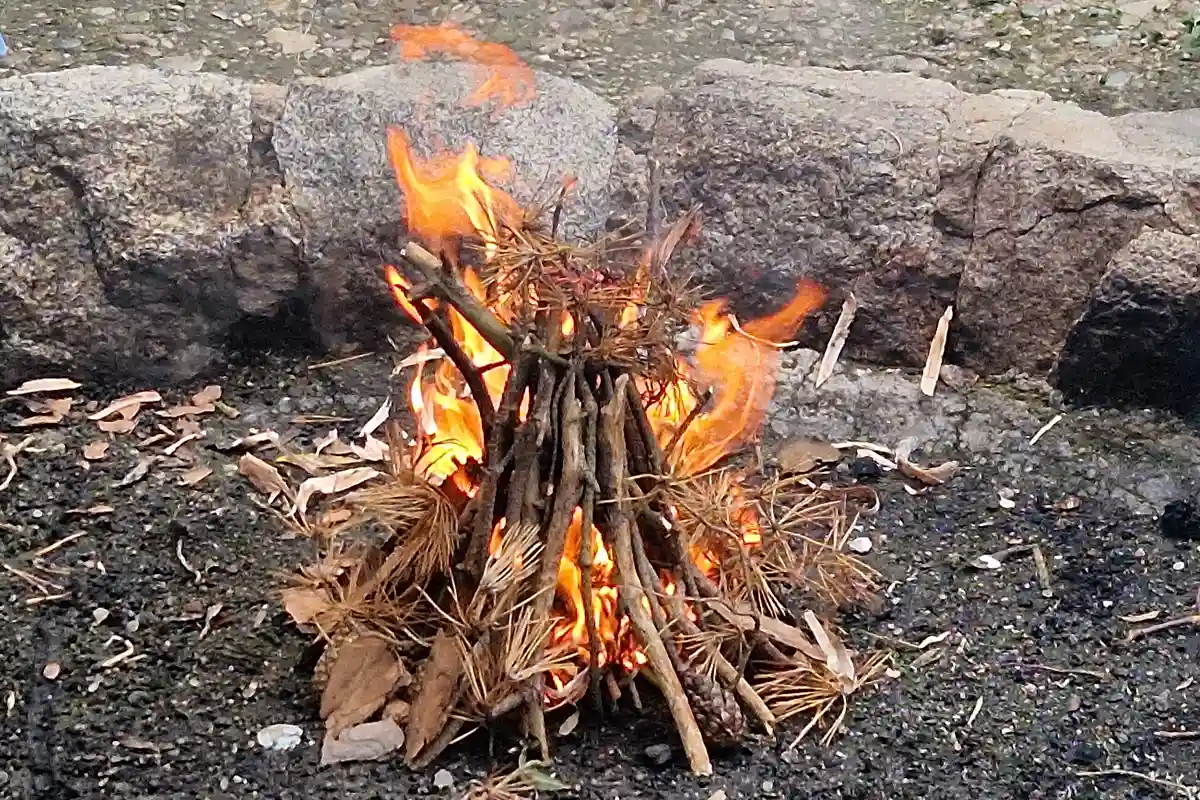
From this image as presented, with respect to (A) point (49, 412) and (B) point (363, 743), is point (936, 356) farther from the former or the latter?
(A) point (49, 412)

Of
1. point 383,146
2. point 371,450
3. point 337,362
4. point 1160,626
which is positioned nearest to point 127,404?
point 337,362

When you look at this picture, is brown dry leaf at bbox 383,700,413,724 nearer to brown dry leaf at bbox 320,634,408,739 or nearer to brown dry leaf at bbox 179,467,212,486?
brown dry leaf at bbox 320,634,408,739

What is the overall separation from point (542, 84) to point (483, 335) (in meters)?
1.02

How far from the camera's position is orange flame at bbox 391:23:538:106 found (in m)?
2.64

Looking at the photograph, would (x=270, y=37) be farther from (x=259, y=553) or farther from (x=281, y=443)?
(x=259, y=553)

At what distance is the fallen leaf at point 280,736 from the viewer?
1878 mm

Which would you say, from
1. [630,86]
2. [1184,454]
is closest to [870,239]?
[1184,454]

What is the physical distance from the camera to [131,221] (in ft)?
8.44

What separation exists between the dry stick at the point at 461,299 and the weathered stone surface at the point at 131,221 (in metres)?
0.95

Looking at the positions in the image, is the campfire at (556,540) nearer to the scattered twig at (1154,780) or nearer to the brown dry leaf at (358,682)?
the brown dry leaf at (358,682)

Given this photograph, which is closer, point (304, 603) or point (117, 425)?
point (304, 603)

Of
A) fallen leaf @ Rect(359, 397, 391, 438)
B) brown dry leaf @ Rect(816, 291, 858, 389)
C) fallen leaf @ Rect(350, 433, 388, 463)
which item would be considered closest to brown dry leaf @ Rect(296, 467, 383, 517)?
fallen leaf @ Rect(350, 433, 388, 463)

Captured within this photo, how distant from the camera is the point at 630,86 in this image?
3.16 m

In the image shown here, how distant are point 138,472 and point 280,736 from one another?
71 cm
